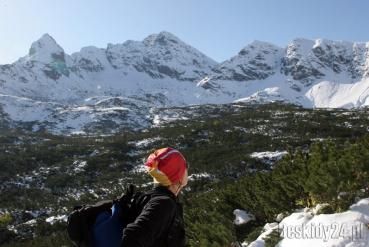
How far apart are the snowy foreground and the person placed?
4.92 m

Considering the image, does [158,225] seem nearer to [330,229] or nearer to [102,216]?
[102,216]

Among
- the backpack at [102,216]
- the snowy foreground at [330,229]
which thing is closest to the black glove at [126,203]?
the backpack at [102,216]

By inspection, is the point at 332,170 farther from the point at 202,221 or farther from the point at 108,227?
the point at 108,227

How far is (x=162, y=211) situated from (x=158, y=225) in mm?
152

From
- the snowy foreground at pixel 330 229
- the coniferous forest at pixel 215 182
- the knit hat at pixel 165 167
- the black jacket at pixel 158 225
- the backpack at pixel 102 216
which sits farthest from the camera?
the coniferous forest at pixel 215 182

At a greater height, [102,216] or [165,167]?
[165,167]

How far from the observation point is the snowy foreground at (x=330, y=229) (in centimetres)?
903

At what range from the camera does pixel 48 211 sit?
12631 centimetres

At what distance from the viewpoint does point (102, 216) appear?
5152 mm

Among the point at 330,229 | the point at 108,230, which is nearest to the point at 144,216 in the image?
the point at 108,230

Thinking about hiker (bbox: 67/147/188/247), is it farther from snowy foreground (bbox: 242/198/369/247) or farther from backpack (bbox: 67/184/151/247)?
snowy foreground (bbox: 242/198/369/247)

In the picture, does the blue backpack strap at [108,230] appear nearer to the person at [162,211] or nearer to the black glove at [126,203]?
the black glove at [126,203]

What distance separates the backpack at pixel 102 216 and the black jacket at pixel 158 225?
25 centimetres

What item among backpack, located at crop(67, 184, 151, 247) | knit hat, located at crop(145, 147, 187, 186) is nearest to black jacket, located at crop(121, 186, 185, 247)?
knit hat, located at crop(145, 147, 187, 186)
